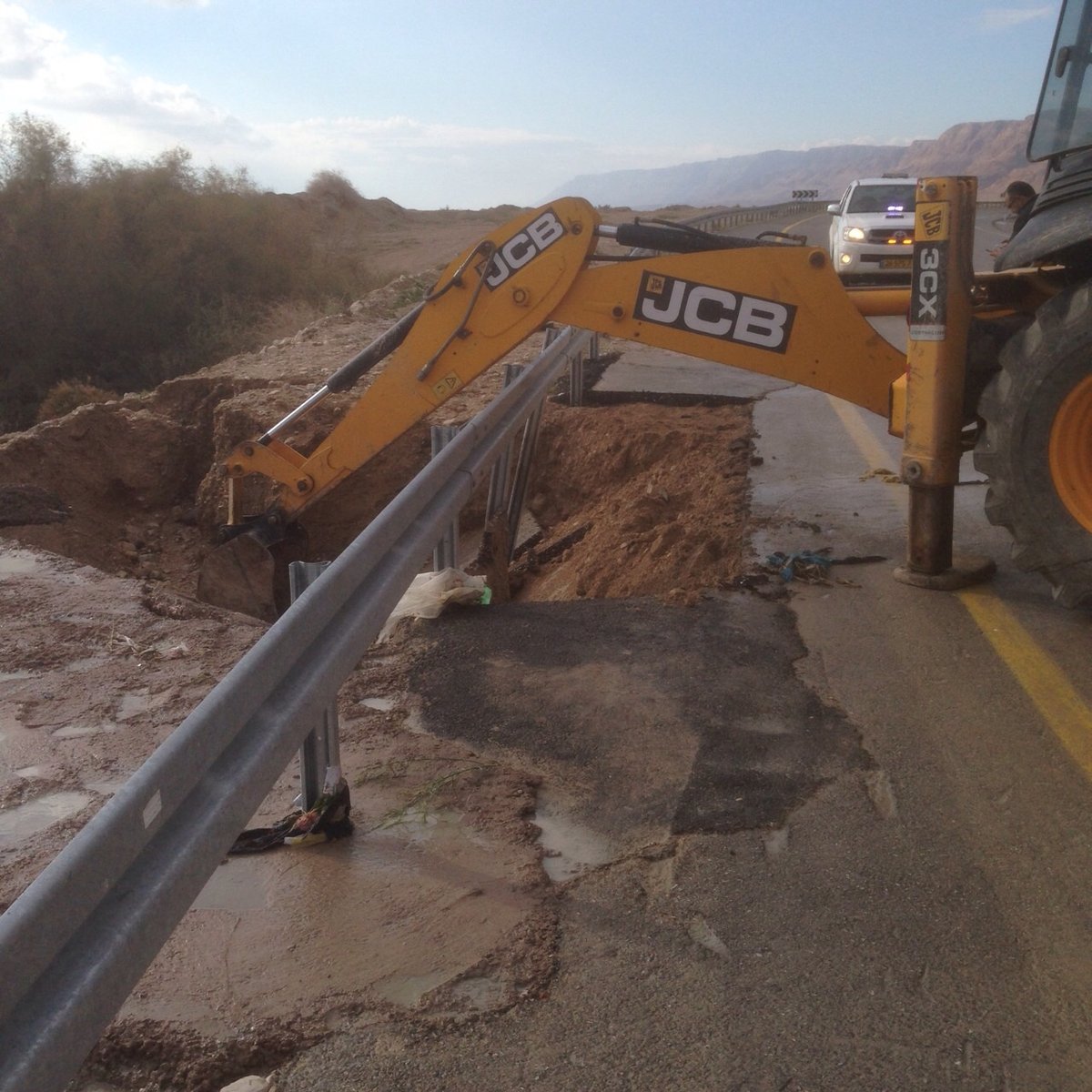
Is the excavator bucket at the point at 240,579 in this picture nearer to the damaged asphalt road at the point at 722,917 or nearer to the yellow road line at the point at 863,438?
the damaged asphalt road at the point at 722,917

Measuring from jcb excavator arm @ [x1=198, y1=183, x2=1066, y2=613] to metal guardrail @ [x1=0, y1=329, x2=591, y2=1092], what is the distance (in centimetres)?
285

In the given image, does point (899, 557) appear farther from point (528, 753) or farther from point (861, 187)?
point (861, 187)

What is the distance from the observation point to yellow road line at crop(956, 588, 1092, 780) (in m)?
4.16

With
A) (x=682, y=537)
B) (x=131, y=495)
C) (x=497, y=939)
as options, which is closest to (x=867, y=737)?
(x=497, y=939)

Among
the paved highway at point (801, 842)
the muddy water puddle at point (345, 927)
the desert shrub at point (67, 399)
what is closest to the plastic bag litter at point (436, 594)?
the paved highway at point (801, 842)

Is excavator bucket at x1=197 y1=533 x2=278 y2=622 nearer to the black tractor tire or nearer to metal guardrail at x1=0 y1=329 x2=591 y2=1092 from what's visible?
metal guardrail at x1=0 y1=329 x2=591 y2=1092

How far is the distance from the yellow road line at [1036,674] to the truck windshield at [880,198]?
51.1 feet

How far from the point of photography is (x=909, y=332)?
5422mm

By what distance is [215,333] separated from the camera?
2688 centimetres

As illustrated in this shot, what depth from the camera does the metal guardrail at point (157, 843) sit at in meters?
1.76

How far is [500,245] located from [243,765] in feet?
13.8

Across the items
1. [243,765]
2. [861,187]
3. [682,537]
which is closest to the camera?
[243,765]

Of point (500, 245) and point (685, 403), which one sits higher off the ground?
point (500, 245)

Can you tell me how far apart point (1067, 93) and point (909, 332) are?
188 cm
